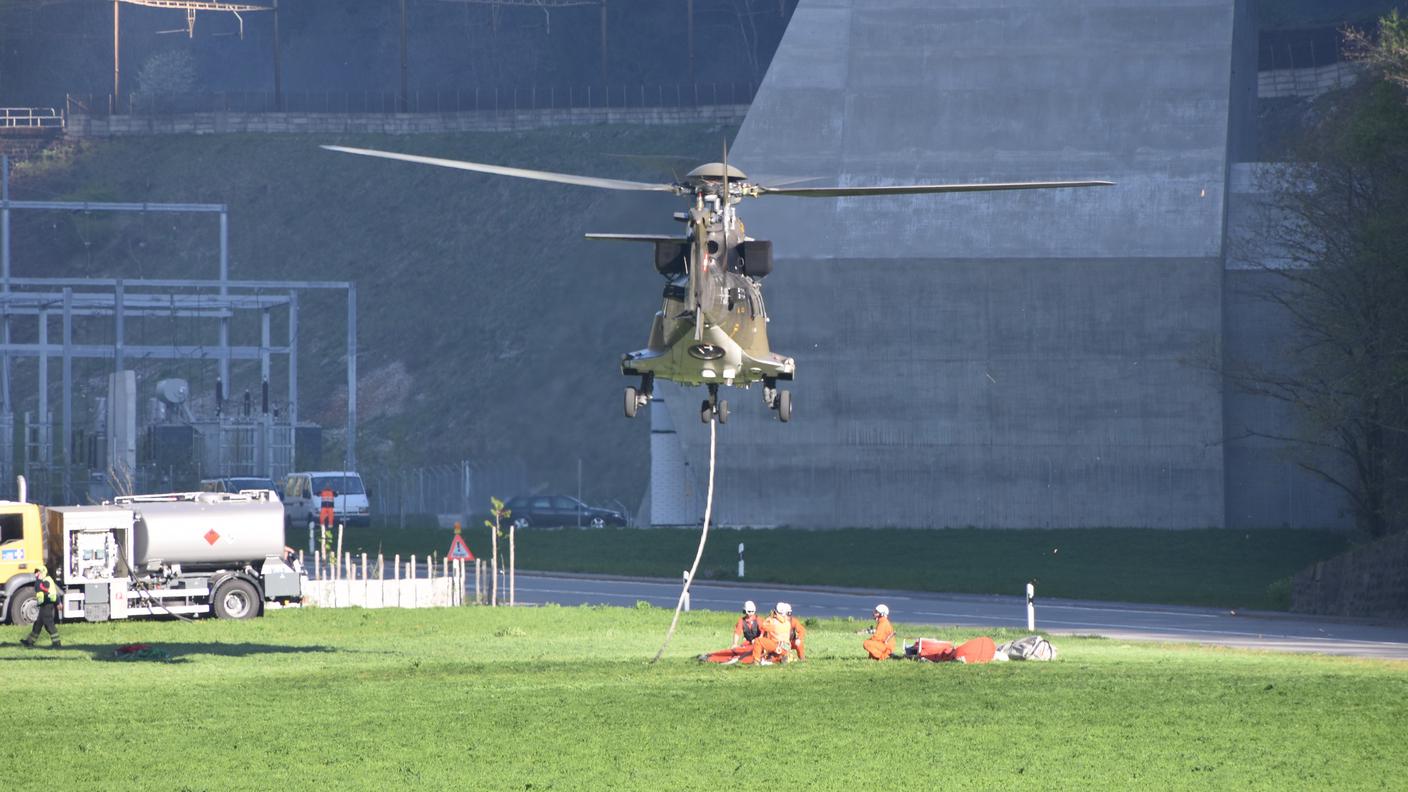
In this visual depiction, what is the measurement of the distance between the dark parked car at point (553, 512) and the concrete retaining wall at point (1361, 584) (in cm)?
3398

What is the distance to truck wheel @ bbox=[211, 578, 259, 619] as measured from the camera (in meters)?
43.8

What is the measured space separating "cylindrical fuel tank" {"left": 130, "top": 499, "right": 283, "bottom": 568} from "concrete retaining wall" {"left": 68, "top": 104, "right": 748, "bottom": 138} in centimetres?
7971

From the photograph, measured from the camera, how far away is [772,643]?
32.9 metres

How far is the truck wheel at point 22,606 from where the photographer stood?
4188cm

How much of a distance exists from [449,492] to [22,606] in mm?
A: 39945

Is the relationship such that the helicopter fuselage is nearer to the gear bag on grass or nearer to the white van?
the gear bag on grass

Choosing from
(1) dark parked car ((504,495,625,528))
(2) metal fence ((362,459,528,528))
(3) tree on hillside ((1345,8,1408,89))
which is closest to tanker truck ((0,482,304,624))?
(2) metal fence ((362,459,528,528))

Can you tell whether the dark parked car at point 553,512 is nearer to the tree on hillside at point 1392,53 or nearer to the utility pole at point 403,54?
the tree on hillside at point 1392,53

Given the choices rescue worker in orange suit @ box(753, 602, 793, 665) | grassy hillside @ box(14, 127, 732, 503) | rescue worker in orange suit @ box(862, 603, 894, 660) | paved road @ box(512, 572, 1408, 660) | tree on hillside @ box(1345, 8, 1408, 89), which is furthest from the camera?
grassy hillside @ box(14, 127, 732, 503)

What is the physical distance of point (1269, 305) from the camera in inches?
2569

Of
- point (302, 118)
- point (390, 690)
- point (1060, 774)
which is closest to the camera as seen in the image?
point (1060, 774)

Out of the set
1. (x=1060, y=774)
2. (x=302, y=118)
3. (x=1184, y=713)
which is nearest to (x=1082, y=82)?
(x=1184, y=713)

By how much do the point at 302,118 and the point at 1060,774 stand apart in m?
112

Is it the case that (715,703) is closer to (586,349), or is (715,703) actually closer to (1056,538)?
(1056,538)
